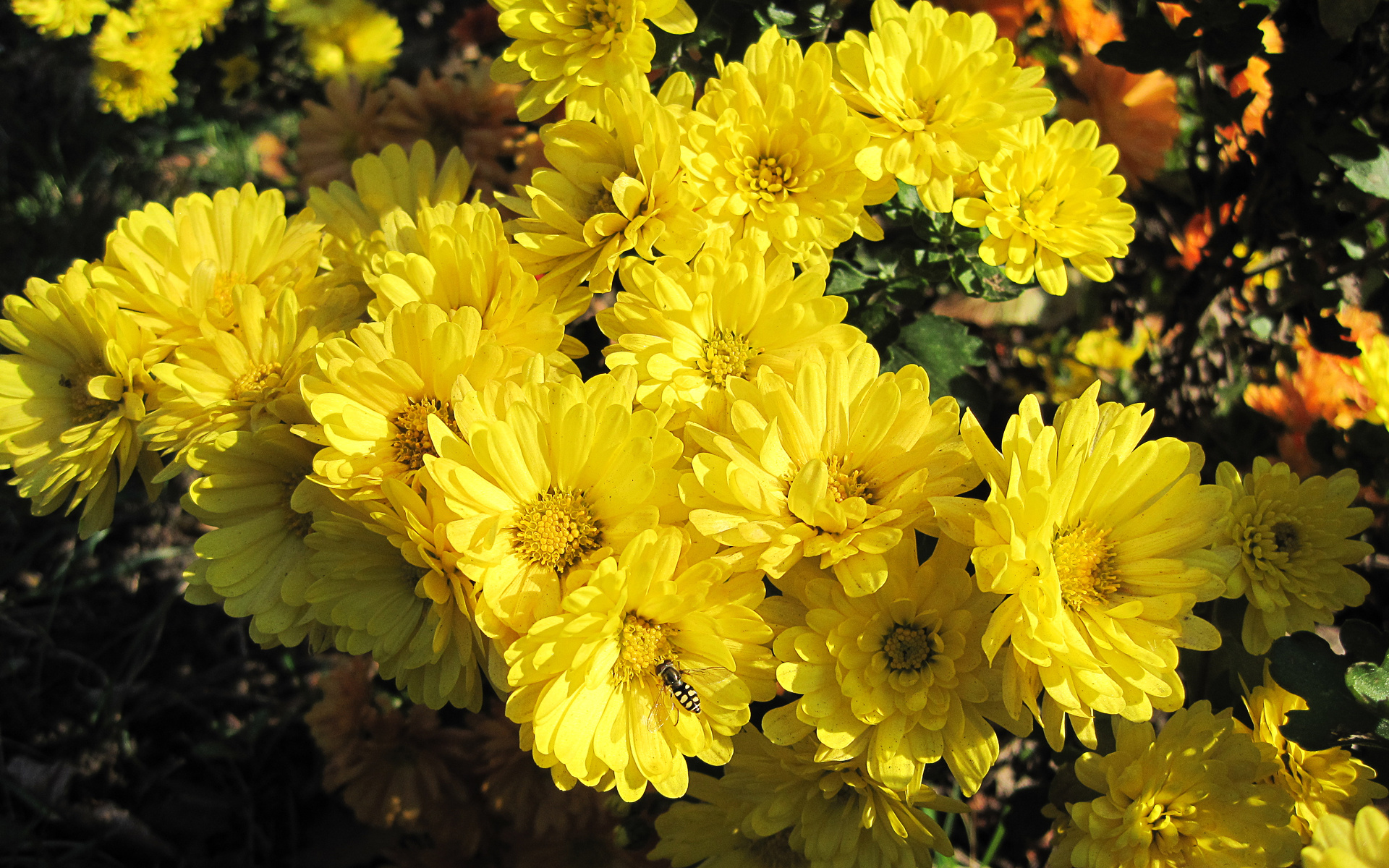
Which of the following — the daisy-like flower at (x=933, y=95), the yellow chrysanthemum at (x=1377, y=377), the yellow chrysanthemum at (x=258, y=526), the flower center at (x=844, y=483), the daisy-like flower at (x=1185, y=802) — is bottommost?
the daisy-like flower at (x=1185, y=802)

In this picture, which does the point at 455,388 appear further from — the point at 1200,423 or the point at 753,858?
the point at 1200,423

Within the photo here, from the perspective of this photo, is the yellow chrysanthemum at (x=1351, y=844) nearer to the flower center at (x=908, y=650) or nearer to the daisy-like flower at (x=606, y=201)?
the flower center at (x=908, y=650)

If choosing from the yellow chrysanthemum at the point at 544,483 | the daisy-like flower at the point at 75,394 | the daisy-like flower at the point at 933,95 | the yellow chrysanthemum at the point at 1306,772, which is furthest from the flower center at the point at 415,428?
the yellow chrysanthemum at the point at 1306,772

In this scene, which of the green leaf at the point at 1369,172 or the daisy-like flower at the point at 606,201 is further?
the green leaf at the point at 1369,172

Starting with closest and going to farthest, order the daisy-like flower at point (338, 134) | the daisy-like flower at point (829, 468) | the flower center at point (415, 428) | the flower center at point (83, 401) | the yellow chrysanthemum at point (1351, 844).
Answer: the yellow chrysanthemum at point (1351, 844), the daisy-like flower at point (829, 468), the flower center at point (415, 428), the flower center at point (83, 401), the daisy-like flower at point (338, 134)

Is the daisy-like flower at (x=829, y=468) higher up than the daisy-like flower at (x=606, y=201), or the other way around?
the daisy-like flower at (x=606, y=201)

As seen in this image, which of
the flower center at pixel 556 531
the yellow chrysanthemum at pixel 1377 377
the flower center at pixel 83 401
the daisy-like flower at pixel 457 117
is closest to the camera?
the flower center at pixel 556 531
